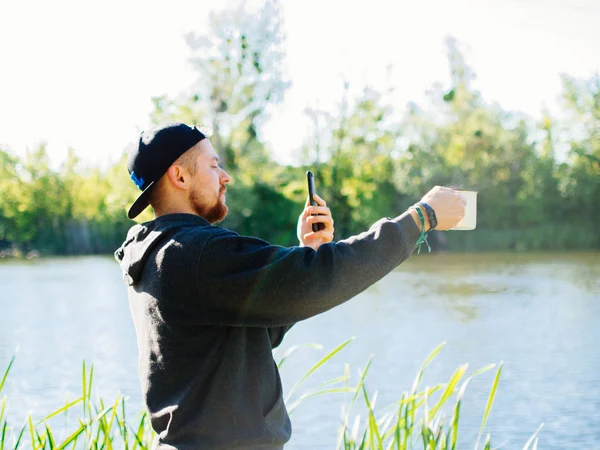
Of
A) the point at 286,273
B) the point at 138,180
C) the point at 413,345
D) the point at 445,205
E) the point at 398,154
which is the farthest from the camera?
the point at 398,154

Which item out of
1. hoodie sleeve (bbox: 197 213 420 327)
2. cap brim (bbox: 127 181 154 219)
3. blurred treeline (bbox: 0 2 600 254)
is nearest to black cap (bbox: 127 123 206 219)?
cap brim (bbox: 127 181 154 219)

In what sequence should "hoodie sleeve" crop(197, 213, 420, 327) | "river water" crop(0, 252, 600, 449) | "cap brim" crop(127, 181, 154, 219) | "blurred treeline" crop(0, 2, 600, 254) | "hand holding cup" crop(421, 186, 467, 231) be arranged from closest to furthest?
Answer: "hoodie sleeve" crop(197, 213, 420, 327)
"hand holding cup" crop(421, 186, 467, 231)
"cap brim" crop(127, 181, 154, 219)
"river water" crop(0, 252, 600, 449)
"blurred treeline" crop(0, 2, 600, 254)

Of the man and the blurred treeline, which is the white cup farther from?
the blurred treeline

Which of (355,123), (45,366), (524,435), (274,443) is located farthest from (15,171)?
(274,443)

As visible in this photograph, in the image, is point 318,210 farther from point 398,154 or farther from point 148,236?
point 398,154

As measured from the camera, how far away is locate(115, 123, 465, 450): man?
142 centimetres

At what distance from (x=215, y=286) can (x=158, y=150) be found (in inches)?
12.7

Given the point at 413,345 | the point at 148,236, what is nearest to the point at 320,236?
the point at 148,236

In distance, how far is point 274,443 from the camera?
153cm

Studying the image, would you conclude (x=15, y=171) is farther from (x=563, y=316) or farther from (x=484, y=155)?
(x=563, y=316)

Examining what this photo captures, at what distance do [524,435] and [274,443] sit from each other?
18.0 feet

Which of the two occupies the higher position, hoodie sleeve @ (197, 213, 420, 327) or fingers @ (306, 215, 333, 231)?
fingers @ (306, 215, 333, 231)

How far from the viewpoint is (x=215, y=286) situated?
144cm

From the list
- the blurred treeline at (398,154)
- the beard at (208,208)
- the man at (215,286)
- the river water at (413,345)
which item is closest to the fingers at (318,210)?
the man at (215,286)
